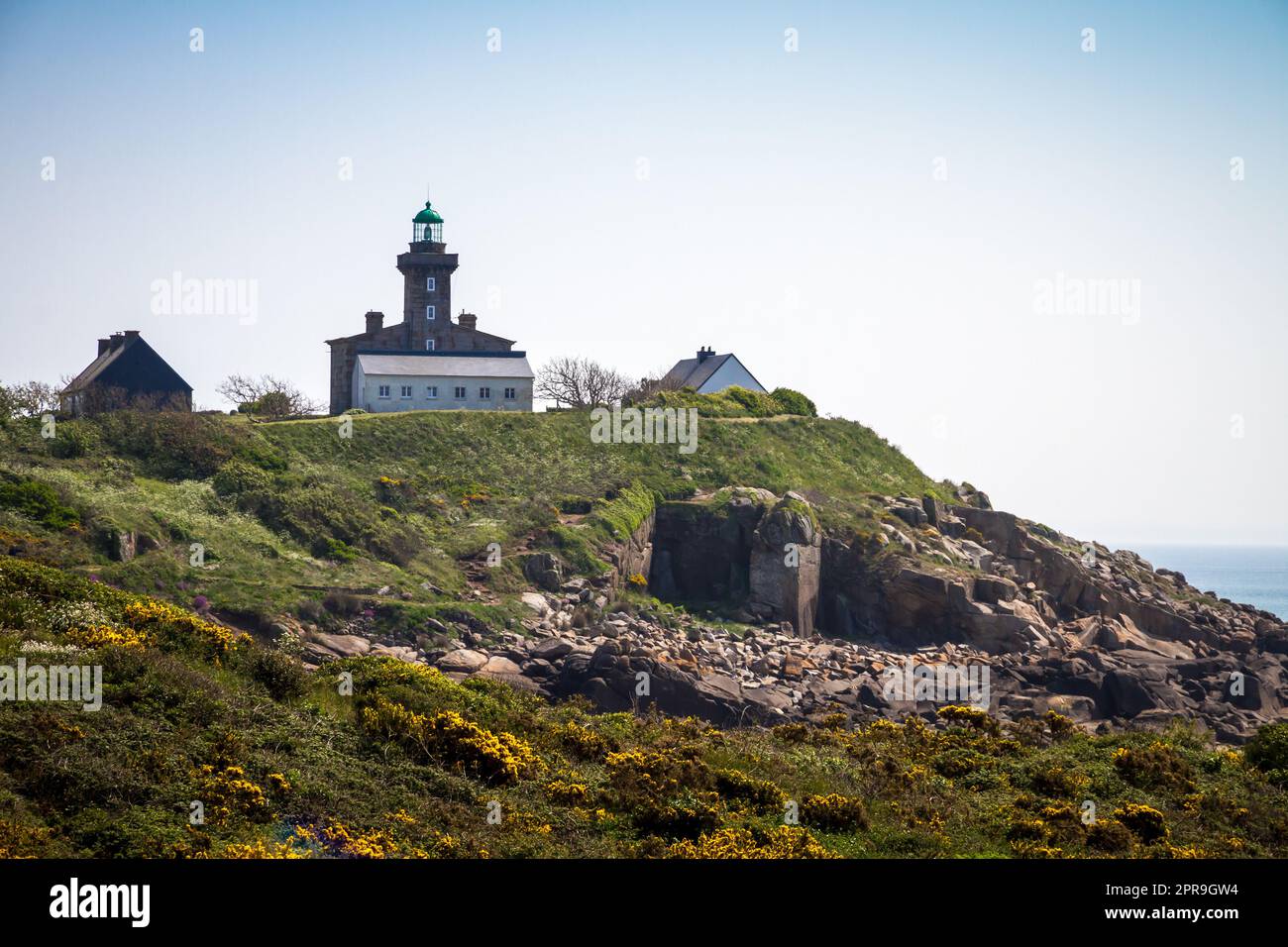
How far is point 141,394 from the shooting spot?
61062mm

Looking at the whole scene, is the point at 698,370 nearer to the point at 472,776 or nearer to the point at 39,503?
the point at 39,503

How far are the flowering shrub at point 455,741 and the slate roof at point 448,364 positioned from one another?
160ft

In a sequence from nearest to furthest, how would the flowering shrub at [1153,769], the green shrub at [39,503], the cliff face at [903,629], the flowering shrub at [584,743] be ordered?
the flowering shrub at [584,743] < the flowering shrub at [1153,769] < the cliff face at [903,629] < the green shrub at [39,503]

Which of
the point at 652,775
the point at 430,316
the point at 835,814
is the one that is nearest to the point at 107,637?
the point at 652,775

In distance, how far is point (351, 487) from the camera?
51938mm

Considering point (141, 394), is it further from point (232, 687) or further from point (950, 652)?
point (232, 687)

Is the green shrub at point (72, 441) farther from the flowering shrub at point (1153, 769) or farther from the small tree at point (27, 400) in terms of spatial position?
the flowering shrub at point (1153, 769)

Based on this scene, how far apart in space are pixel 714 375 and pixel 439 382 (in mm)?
18744

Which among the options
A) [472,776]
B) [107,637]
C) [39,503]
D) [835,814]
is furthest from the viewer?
[39,503]

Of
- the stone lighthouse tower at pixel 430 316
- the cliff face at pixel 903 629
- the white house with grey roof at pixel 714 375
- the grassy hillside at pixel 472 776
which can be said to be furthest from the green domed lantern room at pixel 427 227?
the grassy hillside at pixel 472 776

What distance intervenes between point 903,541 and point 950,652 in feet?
25.4

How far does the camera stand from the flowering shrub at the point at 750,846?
55.8ft

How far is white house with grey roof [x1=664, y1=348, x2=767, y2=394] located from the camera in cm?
7944
